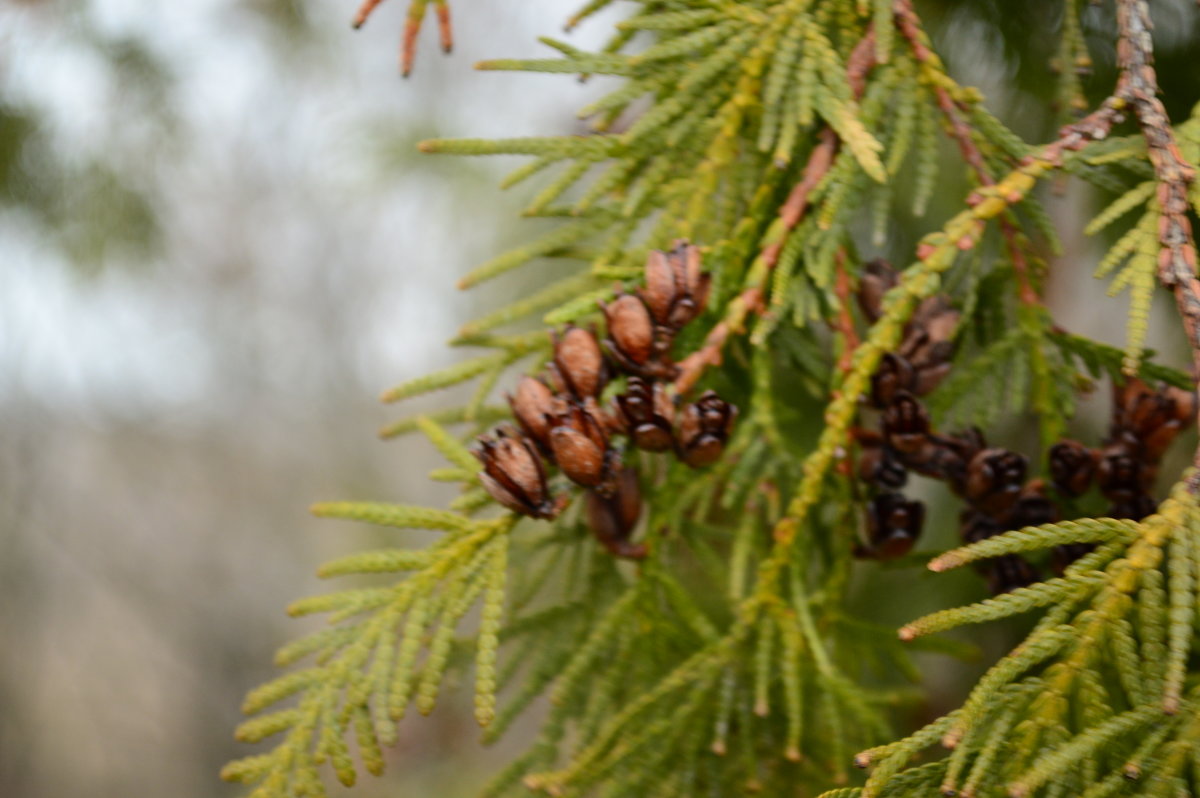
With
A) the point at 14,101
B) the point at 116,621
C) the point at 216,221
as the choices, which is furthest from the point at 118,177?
the point at 116,621

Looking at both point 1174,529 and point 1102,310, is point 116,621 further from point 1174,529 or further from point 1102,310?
point 1174,529

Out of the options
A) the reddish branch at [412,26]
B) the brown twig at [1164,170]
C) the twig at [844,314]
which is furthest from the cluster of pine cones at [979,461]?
the reddish branch at [412,26]

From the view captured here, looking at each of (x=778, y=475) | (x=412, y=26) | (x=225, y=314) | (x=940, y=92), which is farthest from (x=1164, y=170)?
(x=225, y=314)

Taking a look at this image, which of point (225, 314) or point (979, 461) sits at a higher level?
point (225, 314)

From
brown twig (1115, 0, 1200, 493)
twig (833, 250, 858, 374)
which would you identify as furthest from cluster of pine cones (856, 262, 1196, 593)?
brown twig (1115, 0, 1200, 493)

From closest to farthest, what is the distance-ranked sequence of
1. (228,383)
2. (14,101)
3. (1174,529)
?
(1174,529), (14,101), (228,383)

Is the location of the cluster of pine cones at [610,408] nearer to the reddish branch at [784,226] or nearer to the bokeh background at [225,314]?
the reddish branch at [784,226]

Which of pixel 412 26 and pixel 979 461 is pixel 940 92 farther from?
pixel 412 26
